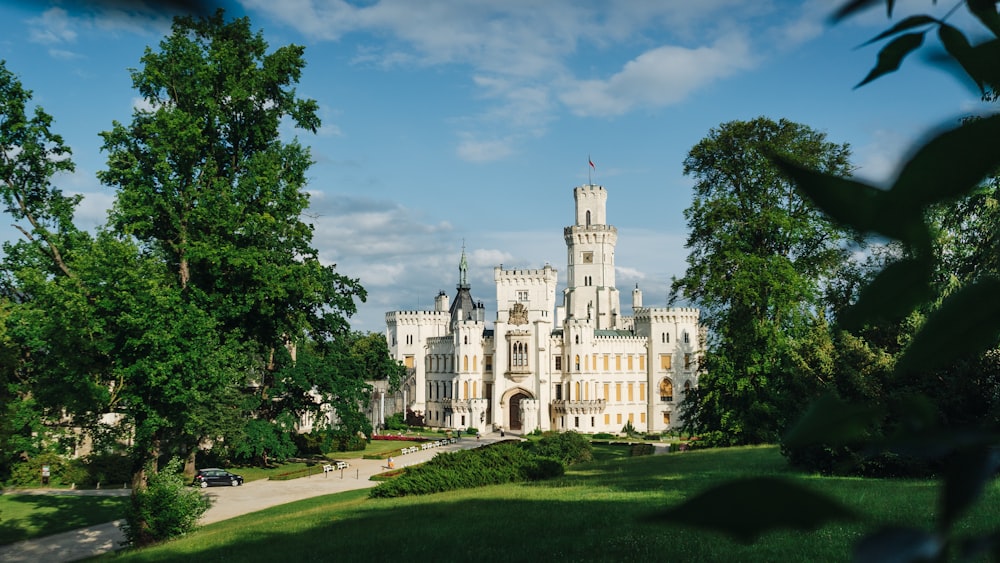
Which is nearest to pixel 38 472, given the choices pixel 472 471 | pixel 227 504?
pixel 227 504

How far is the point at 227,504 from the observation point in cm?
2667

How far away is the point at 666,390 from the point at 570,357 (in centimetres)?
976

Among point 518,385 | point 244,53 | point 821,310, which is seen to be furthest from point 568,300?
point 244,53

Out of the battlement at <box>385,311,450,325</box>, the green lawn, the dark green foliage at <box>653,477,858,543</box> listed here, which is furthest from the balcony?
the dark green foliage at <box>653,477,858,543</box>

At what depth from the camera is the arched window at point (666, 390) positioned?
70.7 meters

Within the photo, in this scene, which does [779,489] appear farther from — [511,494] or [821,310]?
[821,310]

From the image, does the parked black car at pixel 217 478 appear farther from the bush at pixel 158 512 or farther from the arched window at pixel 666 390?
the arched window at pixel 666 390

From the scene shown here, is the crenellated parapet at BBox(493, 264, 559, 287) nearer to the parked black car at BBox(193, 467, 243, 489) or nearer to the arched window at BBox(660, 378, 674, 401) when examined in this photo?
the arched window at BBox(660, 378, 674, 401)

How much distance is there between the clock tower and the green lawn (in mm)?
52111

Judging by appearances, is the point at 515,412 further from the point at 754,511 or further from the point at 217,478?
the point at 754,511

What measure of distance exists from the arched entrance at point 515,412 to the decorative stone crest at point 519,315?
612cm

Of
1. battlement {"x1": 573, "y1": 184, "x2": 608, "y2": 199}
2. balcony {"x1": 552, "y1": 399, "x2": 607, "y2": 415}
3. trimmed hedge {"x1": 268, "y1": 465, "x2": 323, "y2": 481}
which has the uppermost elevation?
battlement {"x1": 573, "y1": 184, "x2": 608, "y2": 199}

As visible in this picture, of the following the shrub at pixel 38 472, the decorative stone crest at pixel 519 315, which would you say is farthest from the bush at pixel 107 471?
the decorative stone crest at pixel 519 315

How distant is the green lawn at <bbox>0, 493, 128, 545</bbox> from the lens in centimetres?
2216
